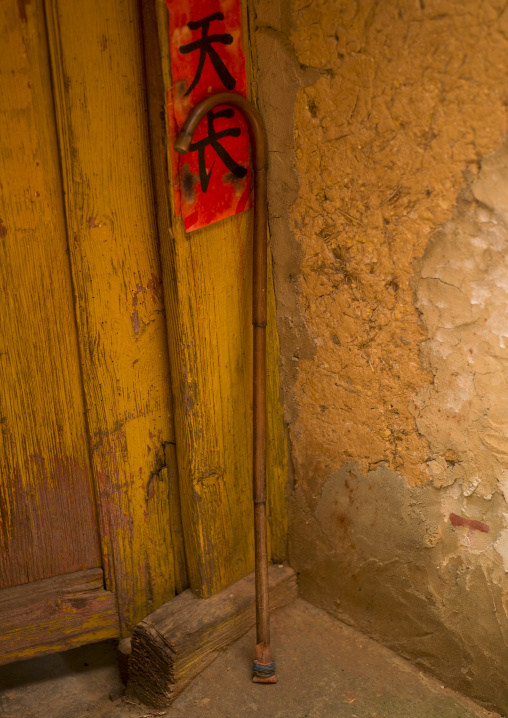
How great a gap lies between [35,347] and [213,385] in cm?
43

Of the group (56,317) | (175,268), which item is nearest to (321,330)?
(175,268)

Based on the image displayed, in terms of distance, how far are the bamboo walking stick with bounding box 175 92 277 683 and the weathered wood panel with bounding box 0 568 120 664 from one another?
1.32 feet

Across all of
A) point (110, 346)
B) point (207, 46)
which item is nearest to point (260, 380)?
point (110, 346)

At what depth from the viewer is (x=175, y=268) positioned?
56.9 inches

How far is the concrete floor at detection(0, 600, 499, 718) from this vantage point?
56.2 inches

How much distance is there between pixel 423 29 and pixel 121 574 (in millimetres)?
1422

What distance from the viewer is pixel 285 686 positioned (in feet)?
4.91

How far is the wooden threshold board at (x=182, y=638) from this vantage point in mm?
1491

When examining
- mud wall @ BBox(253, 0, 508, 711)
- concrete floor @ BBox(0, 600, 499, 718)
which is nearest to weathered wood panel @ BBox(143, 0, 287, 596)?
mud wall @ BBox(253, 0, 508, 711)

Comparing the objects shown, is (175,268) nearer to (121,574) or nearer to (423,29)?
(423,29)

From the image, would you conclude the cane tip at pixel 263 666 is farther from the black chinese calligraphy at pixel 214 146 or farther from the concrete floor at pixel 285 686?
the black chinese calligraphy at pixel 214 146

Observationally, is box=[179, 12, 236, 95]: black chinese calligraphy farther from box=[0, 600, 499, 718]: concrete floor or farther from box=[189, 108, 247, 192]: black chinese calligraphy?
box=[0, 600, 499, 718]: concrete floor

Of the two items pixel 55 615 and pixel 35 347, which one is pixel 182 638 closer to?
pixel 55 615

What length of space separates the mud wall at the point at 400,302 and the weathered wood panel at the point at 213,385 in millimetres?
112
